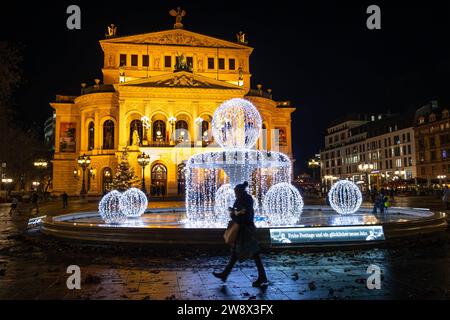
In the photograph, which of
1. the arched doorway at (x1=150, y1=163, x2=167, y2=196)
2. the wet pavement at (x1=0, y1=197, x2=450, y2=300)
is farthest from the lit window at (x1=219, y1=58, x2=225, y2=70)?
the wet pavement at (x1=0, y1=197, x2=450, y2=300)

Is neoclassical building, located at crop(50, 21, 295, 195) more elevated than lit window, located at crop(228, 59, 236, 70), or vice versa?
lit window, located at crop(228, 59, 236, 70)

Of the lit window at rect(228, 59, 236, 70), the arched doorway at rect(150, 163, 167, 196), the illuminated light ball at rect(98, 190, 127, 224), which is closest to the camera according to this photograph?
the illuminated light ball at rect(98, 190, 127, 224)

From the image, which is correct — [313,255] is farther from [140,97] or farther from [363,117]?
[363,117]

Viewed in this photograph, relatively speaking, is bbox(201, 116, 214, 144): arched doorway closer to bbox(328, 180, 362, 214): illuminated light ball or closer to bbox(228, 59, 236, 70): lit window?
bbox(228, 59, 236, 70): lit window

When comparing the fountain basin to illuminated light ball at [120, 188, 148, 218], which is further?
illuminated light ball at [120, 188, 148, 218]

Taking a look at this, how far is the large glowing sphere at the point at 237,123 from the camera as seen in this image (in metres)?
16.2

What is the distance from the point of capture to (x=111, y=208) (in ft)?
56.2

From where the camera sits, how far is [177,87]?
50531 millimetres

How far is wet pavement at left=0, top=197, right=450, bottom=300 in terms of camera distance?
6.56 meters

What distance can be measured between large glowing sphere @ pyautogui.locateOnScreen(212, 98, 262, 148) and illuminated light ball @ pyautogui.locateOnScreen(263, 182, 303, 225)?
7.64ft

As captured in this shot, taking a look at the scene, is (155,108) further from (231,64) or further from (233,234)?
(233,234)

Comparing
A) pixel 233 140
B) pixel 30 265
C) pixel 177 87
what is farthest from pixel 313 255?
pixel 177 87

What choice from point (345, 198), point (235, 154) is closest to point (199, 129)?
point (345, 198)

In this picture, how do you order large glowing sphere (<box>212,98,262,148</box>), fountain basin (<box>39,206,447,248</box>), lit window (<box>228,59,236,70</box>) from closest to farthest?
fountain basin (<box>39,206,447,248</box>), large glowing sphere (<box>212,98,262,148</box>), lit window (<box>228,59,236,70</box>)
